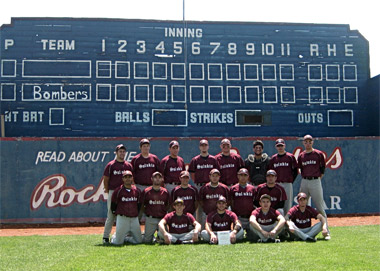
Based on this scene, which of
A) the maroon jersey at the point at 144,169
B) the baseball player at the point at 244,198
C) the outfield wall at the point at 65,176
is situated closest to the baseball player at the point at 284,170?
the baseball player at the point at 244,198

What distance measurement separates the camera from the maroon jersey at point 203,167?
9.15 m

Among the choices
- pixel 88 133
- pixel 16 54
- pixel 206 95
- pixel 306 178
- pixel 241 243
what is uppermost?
pixel 16 54

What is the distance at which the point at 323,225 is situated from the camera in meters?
8.44

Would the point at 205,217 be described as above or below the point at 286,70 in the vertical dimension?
below

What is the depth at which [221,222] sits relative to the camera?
8391 mm

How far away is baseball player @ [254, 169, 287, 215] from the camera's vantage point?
876 cm

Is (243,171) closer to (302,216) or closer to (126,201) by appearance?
(302,216)

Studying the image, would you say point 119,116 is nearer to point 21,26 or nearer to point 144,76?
point 144,76

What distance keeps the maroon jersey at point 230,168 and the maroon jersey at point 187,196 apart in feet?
2.67

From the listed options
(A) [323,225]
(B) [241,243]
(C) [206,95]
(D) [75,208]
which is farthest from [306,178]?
(C) [206,95]

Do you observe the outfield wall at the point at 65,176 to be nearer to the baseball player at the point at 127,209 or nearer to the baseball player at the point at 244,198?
the baseball player at the point at 127,209

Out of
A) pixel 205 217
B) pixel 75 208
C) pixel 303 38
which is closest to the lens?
pixel 205 217

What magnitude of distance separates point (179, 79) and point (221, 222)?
10.9m

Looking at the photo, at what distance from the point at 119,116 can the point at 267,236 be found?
11223 millimetres
